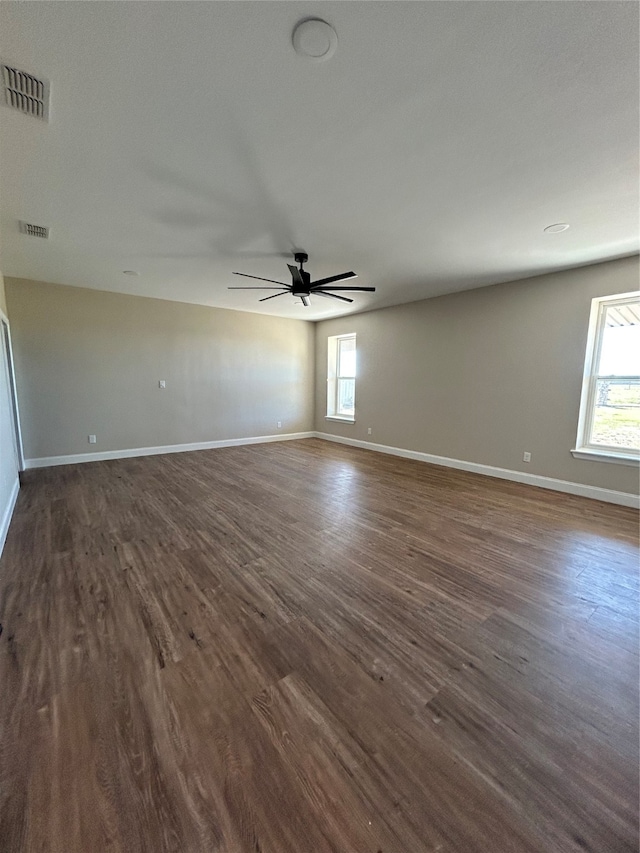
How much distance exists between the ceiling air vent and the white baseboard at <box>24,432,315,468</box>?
4.67 metres

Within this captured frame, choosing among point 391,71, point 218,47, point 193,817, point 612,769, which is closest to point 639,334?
point 391,71

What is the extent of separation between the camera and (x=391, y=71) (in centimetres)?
148

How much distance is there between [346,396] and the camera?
7.38m

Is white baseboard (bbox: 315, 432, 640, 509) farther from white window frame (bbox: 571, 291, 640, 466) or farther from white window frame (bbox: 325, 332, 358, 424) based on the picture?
white window frame (bbox: 325, 332, 358, 424)

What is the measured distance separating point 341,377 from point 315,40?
19.9ft

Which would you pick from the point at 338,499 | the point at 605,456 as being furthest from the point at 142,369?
the point at 605,456

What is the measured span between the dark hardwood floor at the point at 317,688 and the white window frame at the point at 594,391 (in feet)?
3.74

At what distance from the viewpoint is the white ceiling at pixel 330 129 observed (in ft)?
4.27

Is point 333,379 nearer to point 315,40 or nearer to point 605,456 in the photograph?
point 605,456

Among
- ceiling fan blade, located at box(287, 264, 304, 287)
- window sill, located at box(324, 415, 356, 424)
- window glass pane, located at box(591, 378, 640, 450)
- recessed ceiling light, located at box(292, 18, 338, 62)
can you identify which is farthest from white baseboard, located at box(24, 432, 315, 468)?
recessed ceiling light, located at box(292, 18, 338, 62)

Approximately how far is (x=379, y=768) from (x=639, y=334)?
4.69 m

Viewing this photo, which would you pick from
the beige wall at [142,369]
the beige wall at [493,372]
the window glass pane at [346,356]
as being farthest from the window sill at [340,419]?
the window glass pane at [346,356]

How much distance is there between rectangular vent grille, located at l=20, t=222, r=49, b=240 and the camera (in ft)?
9.73

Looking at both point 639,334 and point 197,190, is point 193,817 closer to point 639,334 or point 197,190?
point 197,190
